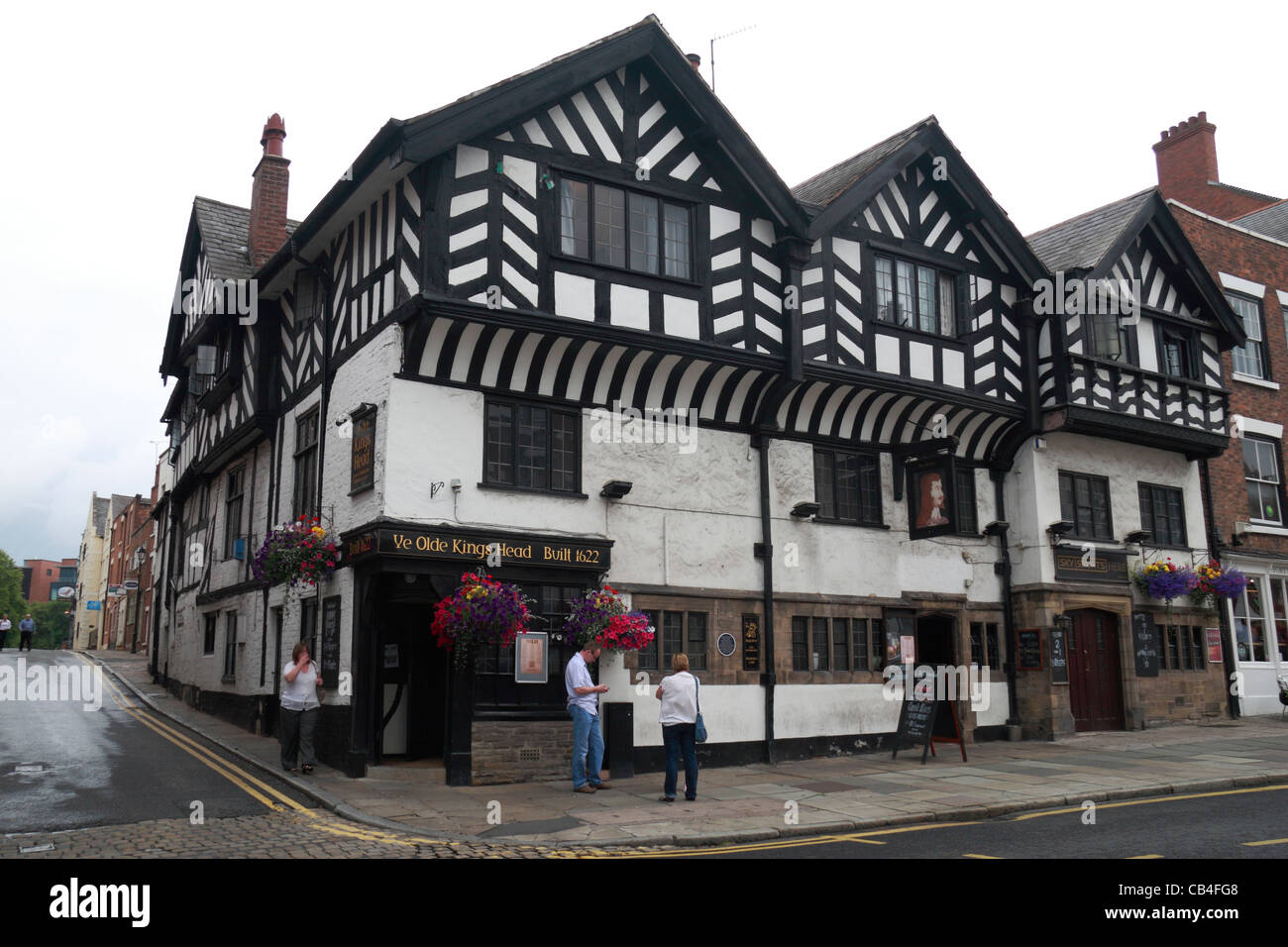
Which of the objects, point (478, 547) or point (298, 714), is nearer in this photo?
point (478, 547)

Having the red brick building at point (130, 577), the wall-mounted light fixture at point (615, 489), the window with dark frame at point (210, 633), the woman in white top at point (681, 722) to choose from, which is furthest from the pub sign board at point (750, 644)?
the red brick building at point (130, 577)

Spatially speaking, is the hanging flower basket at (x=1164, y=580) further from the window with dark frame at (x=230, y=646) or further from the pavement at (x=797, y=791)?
the window with dark frame at (x=230, y=646)

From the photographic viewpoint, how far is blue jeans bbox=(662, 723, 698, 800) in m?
12.1

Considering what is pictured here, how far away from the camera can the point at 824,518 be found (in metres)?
17.5

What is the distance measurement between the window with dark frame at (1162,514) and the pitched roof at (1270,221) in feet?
31.1

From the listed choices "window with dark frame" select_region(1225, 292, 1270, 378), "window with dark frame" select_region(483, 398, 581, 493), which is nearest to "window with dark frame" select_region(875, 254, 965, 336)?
"window with dark frame" select_region(483, 398, 581, 493)

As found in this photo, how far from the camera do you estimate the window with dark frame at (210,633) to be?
23.7 m

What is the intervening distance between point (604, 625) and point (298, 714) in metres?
4.33

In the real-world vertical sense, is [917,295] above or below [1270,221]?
below

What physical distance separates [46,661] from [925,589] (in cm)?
3315

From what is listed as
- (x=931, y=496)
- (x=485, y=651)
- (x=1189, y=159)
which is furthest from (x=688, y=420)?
(x=1189, y=159)

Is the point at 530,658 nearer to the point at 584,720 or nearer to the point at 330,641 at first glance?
the point at 584,720

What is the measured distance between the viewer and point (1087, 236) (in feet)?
69.6
